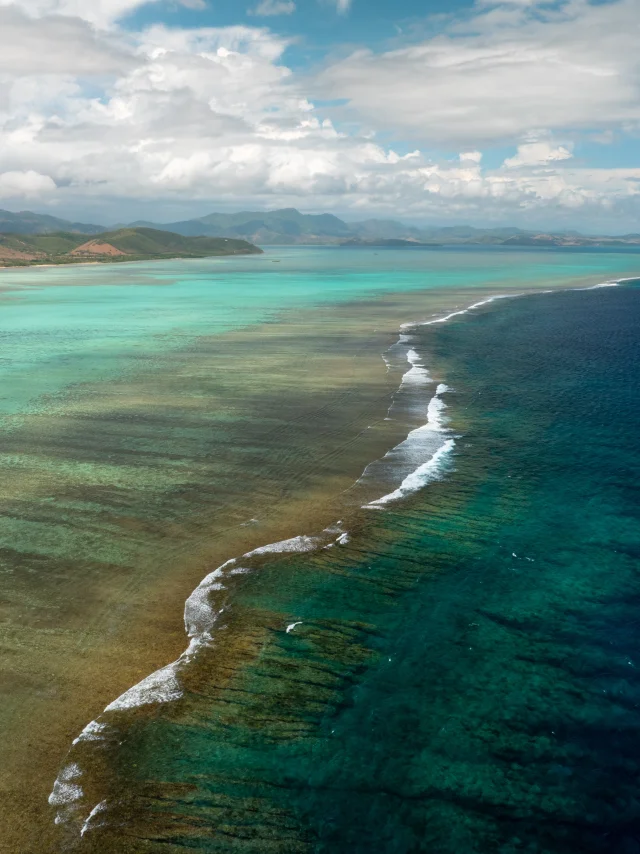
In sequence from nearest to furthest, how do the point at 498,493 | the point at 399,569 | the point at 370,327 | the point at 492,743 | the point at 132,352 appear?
the point at 492,743
the point at 399,569
the point at 498,493
the point at 132,352
the point at 370,327

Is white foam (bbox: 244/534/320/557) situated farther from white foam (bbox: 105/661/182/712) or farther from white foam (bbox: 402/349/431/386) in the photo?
white foam (bbox: 402/349/431/386)

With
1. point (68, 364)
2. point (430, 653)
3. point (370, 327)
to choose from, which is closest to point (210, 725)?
point (430, 653)

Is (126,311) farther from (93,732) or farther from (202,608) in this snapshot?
(93,732)

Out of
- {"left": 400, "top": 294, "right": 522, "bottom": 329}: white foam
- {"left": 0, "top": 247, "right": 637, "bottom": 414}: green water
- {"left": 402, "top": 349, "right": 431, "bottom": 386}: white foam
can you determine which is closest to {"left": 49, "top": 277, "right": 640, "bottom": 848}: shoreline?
{"left": 402, "top": 349, "right": 431, "bottom": 386}: white foam

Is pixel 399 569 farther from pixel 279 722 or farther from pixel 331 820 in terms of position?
pixel 331 820

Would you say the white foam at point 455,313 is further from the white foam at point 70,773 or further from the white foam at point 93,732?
the white foam at point 70,773
